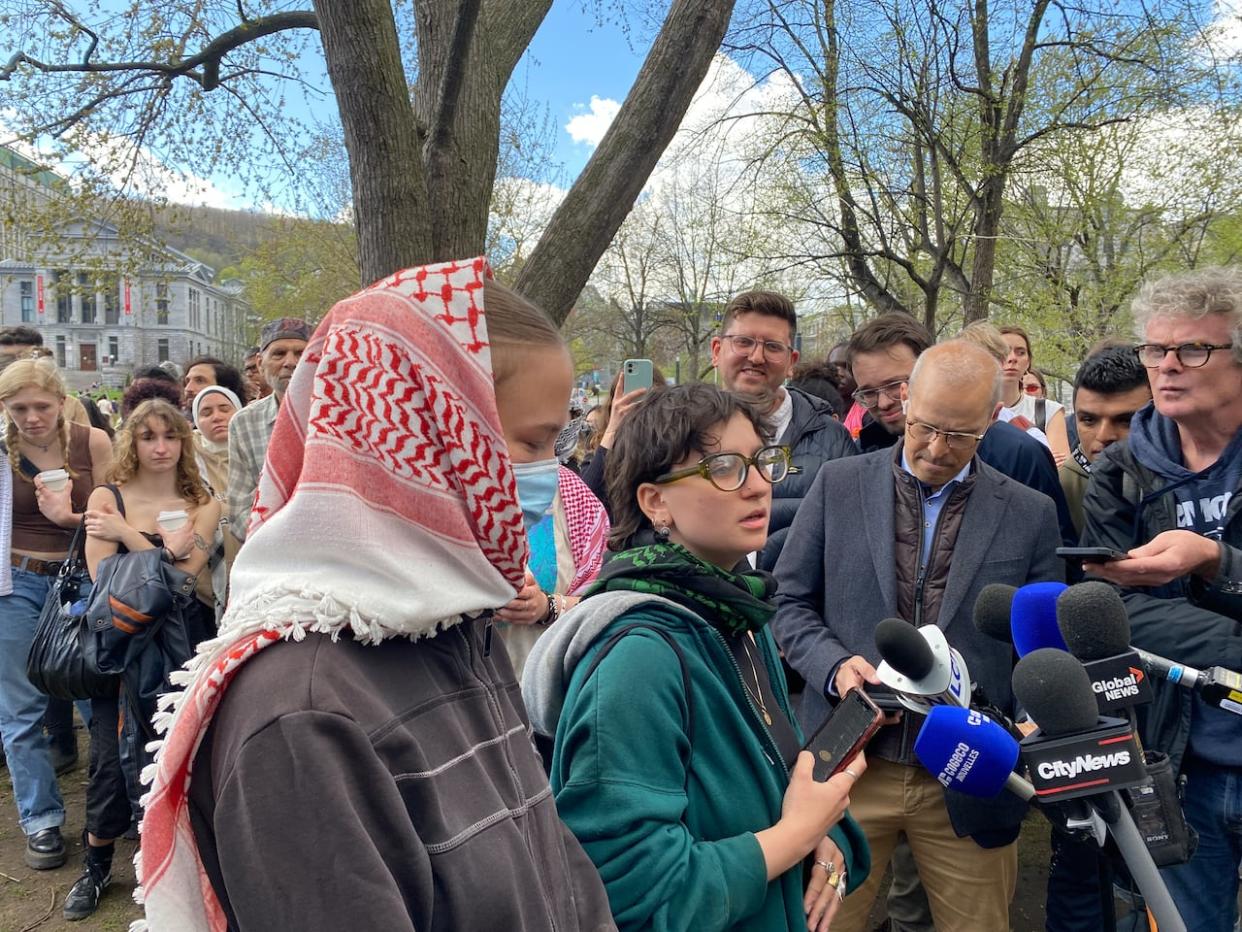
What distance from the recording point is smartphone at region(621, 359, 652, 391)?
3.97 metres

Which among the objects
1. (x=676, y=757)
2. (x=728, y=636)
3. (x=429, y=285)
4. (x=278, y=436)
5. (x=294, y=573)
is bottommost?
(x=676, y=757)

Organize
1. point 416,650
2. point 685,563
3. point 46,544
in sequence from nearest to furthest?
point 416,650 < point 685,563 < point 46,544

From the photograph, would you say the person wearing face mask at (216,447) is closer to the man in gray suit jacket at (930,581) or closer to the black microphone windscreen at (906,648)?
the man in gray suit jacket at (930,581)

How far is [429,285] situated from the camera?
1.15 m

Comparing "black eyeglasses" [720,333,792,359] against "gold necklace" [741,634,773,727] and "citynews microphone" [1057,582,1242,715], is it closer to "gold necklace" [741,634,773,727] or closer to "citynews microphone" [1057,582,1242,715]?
"gold necklace" [741,634,773,727]

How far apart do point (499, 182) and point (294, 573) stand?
80.6 ft

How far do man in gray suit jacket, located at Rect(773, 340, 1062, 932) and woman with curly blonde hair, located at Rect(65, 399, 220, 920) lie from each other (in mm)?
2872

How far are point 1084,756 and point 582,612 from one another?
3.07 ft

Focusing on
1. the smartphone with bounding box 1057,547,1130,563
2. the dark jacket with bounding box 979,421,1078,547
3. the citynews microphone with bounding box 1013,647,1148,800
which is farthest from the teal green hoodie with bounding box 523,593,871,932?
the dark jacket with bounding box 979,421,1078,547

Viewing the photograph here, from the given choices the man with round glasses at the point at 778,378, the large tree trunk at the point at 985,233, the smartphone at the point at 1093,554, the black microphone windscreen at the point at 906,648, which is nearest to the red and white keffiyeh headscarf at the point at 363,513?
the black microphone windscreen at the point at 906,648

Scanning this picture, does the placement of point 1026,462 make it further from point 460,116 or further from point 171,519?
point 171,519

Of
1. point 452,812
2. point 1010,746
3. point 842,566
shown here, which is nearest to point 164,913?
point 452,812

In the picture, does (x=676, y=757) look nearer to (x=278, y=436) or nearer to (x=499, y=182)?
(x=278, y=436)

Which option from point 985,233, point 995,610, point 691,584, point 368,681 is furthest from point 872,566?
point 985,233
